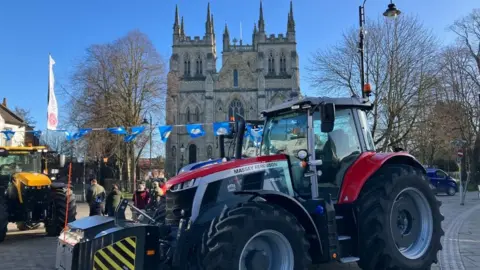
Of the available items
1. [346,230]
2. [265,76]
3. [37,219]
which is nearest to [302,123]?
[346,230]

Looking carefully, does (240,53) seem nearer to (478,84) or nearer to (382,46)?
(478,84)

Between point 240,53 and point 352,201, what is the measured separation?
7496 cm

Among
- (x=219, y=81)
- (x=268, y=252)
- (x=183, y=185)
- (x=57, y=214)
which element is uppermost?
(x=219, y=81)

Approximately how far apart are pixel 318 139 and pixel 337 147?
0.41 metres

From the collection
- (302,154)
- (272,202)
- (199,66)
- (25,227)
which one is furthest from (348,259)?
(199,66)

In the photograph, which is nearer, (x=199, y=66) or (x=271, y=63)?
(x=271, y=63)

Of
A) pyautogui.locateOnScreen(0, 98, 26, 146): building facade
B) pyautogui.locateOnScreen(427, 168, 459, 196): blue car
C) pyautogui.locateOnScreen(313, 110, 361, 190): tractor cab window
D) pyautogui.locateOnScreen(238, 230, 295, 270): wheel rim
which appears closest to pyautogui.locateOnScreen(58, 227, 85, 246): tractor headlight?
pyautogui.locateOnScreen(238, 230, 295, 270): wheel rim

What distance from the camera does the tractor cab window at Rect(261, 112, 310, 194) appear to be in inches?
224

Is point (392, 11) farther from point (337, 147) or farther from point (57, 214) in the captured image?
point (57, 214)

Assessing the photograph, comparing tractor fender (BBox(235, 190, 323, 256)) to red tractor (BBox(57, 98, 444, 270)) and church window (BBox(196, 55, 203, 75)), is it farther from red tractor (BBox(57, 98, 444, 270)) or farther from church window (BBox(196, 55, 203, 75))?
church window (BBox(196, 55, 203, 75))

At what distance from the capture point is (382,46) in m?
22.4

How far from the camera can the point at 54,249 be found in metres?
9.75

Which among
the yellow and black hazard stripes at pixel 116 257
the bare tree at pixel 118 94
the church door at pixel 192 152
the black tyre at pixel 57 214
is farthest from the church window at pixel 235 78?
the yellow and black hazard stripes at pixel 116 257

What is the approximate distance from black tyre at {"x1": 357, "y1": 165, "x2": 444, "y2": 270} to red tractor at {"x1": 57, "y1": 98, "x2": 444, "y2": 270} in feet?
0.05
